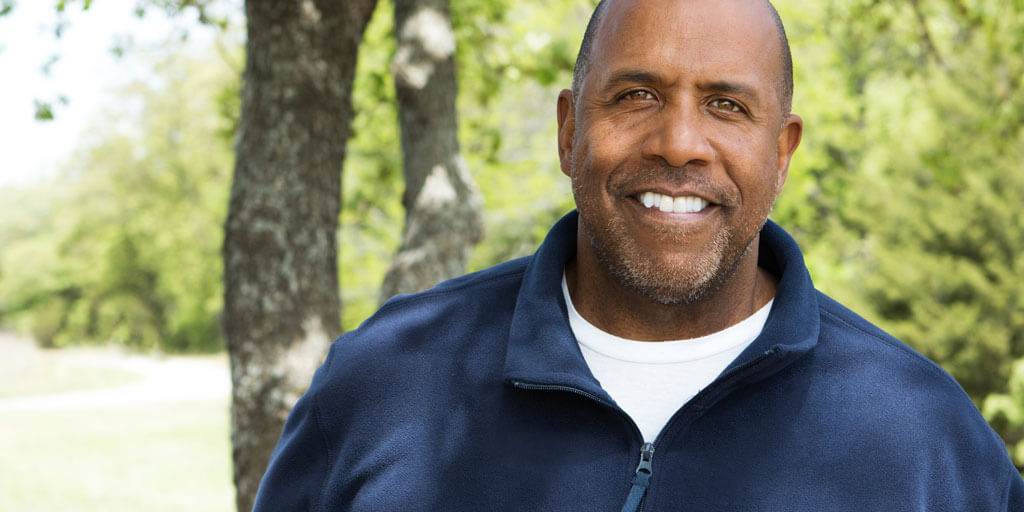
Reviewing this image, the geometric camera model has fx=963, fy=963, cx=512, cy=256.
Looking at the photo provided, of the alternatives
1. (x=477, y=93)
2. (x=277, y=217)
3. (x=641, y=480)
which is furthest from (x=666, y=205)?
(x=477, y=93)

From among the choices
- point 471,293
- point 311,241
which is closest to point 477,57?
point 311,241

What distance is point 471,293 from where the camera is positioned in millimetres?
2189

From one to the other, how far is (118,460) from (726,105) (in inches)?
853

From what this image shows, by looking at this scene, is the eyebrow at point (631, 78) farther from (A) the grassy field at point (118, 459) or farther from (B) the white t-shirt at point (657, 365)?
(A) the grassy field at point (118, 459)

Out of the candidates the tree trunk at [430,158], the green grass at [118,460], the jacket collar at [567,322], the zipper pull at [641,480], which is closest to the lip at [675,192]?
the jacket collar at [567,322]

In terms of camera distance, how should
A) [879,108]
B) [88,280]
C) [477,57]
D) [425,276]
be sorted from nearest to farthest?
[425,276] < [477,57] < [879,108] < [88,280]

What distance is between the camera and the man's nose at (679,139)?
1913 mm

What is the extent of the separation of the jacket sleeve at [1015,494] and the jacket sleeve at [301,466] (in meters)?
1.36

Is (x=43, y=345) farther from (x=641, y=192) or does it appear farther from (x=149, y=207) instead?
(x=641, y=192)

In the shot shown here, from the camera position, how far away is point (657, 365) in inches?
79.4

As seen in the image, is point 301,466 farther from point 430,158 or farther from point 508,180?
point 508,180

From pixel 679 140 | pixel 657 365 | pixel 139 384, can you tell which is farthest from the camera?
pixel 139 384

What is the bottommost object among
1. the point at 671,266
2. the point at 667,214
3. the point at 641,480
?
the point at 641,480

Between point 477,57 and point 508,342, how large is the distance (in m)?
8.15
